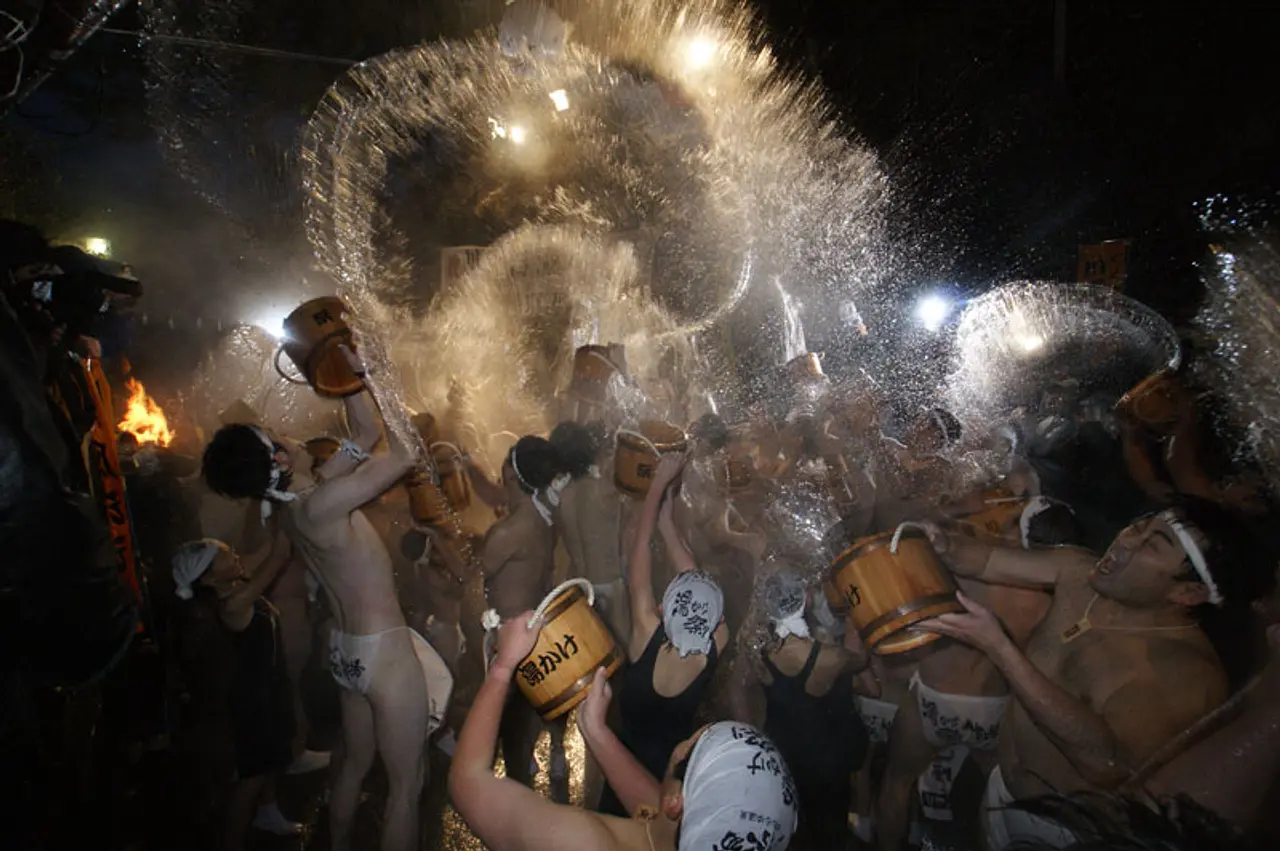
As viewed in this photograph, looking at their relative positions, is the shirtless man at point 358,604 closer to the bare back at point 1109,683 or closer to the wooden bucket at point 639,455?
the wooden bucket at point 639,455

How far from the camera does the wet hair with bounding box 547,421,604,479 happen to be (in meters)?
5.55

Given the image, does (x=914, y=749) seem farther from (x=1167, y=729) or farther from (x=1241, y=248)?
(x=1241, y=248)

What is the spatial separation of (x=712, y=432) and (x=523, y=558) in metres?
2.48

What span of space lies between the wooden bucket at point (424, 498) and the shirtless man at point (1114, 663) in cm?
378

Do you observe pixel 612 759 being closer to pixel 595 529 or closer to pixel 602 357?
pixel 595 529

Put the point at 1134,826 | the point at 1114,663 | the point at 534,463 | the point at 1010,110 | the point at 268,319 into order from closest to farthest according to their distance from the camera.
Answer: the point at 1134,826 < the point at 1114,663 < the point at 534,463 < the point at 1010,110 < the point at 268,319

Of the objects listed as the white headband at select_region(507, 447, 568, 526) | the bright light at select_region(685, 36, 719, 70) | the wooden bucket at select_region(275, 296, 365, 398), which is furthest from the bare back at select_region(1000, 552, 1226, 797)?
the bright light at select_region(685, 36, 719, 70)

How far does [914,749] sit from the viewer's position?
13.6 feet

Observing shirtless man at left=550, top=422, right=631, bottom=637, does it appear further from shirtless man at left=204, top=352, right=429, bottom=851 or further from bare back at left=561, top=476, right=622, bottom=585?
shirtless man at left=204, top=352, right=429, bottom=851

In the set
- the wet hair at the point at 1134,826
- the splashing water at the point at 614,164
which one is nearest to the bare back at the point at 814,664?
the wet hair at the point at 1134,826

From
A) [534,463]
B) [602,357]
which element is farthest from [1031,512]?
[602,357]

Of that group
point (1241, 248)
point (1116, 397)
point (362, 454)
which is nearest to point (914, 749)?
point (362, 454)

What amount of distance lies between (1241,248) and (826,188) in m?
6.62

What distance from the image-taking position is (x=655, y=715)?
3375mm
